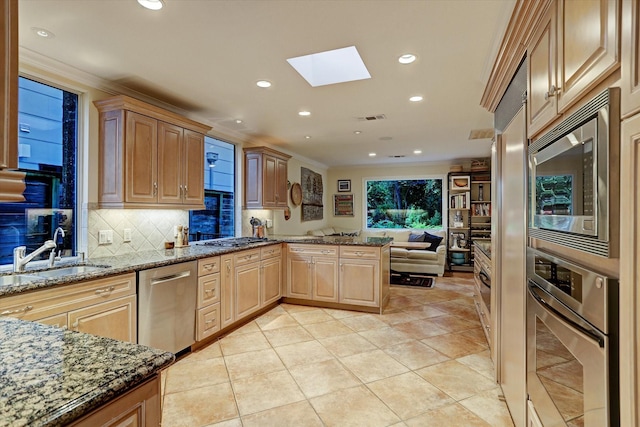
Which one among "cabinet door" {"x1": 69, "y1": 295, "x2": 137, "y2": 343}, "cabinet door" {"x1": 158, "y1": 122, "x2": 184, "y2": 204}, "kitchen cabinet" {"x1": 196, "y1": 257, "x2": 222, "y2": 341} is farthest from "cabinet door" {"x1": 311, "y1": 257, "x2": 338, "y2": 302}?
"cabinet door" {"x1": 69, "y1": 295, "x2": 137, "y2": 343}

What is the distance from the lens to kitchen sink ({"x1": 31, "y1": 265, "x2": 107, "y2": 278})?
2252 millimetres

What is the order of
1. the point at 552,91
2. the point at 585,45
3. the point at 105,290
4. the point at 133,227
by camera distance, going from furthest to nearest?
1. the point at 133,227
2. the point at 105,290
3. the point at 552,91
4. the point at 585,45

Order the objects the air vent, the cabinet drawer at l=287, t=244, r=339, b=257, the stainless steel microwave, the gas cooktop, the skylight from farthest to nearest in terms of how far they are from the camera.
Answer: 1. the cabinet drawer at l=287, t=244, r=339, b=257
2. the air vent
3. the gas cooktop
4. the skylight
5. the stainless steel microwave

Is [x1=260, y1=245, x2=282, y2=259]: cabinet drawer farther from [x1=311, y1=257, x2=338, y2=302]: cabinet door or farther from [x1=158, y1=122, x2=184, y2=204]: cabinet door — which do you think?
[x1=158, y1=122, x2=184, y2=204]: cabinet door

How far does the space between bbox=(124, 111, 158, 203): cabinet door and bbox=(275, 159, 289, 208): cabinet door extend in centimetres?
230

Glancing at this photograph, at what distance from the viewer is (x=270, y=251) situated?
14.2 ft

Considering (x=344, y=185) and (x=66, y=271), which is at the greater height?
(x=344, y=185)

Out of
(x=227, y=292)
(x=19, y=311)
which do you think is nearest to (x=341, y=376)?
(x=227, y=292)

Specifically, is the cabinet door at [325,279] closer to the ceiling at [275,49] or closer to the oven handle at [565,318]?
the ceiling at [275,49]

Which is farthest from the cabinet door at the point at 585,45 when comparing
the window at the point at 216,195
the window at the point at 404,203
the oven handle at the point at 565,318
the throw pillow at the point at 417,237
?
the window at the point at 404,203

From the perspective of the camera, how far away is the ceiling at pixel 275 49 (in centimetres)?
192

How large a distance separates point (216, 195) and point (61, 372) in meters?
3.79

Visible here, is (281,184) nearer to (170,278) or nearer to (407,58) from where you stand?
(170,278)

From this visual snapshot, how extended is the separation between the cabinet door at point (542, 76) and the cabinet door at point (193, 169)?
3049 millimetres
